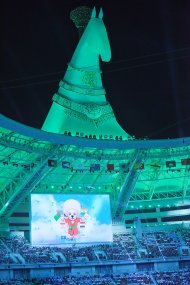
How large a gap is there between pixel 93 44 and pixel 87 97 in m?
8.03

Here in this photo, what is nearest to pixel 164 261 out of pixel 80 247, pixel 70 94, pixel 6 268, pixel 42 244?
pixel 80 247

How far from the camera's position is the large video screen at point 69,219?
5881cm

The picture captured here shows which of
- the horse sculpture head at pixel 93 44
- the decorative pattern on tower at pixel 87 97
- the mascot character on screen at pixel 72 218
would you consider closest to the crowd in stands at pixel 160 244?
the mascot character on screen at pixel 72 218

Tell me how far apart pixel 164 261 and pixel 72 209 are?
12.8m

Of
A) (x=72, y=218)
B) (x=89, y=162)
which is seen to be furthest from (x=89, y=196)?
(x=89, y=162)

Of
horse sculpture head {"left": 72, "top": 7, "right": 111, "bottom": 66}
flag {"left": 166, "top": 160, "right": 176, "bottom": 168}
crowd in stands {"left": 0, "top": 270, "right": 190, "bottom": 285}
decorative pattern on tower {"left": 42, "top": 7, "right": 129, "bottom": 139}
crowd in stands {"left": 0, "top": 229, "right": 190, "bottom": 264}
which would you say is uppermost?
horse sculpture head {"left": 72, "top": 7, "right": 111, "bottom": 66}

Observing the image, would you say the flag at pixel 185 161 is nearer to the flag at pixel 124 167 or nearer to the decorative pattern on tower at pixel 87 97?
the flag at pixel 124 167

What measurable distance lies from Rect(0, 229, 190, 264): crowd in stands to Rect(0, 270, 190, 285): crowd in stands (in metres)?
2.55

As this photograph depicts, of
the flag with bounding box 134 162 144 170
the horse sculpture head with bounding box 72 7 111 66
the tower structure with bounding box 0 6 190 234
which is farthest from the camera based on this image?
the horse sculpture head with bounding box 72 7 111 66

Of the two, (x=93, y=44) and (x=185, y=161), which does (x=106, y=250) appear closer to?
(x=185, y=161)

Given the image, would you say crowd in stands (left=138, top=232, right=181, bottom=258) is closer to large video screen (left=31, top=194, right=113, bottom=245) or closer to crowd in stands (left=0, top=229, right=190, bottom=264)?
crowd in stands (left=0, top=229, right=190, bottom=264)

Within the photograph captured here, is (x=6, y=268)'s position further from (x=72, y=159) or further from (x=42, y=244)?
(x=72, y=159)

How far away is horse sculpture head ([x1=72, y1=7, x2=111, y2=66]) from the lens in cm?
7225

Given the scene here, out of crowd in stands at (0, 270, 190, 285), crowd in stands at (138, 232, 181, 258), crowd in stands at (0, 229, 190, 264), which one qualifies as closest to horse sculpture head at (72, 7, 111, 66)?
crowd in stands at (0, 229, 190, 264)
